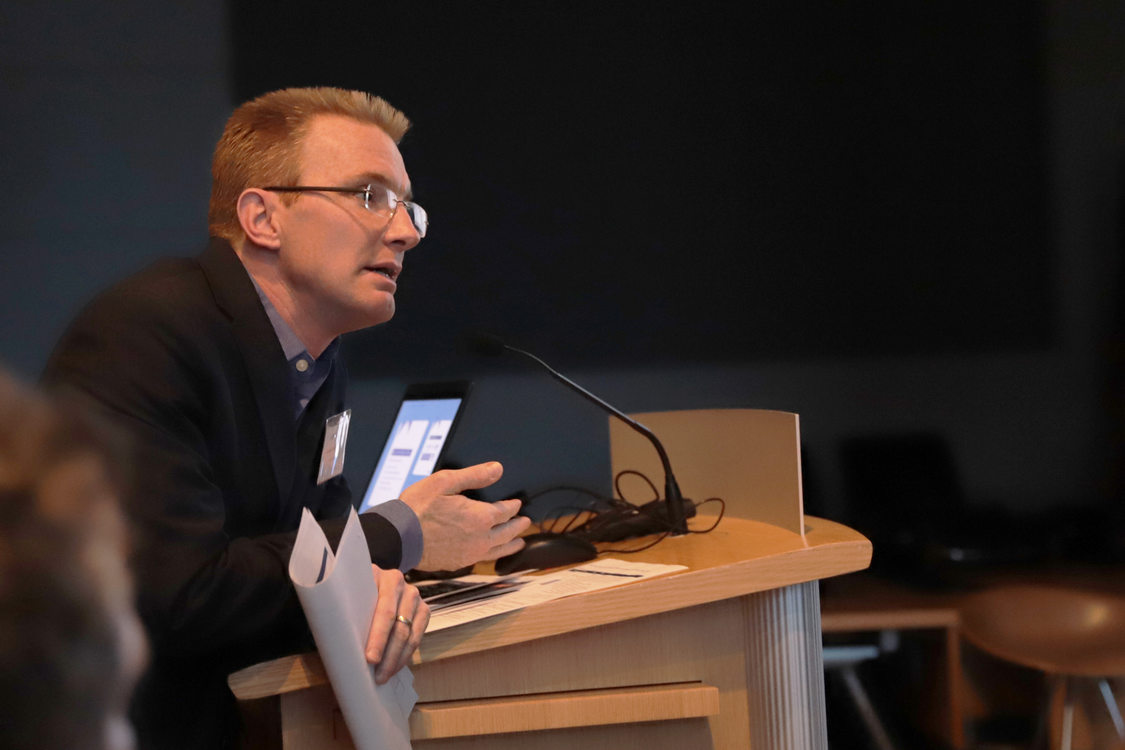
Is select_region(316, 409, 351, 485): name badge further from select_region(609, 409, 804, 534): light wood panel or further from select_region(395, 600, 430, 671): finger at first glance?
select_region(609, 409, 804, 534): light wood panel

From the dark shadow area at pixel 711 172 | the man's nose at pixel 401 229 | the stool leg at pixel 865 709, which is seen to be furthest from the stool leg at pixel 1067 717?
the man's nose at pixel 401 229

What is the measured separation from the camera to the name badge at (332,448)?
133cm

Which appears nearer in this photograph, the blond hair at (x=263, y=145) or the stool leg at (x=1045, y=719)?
the blond hair at (x=263, y=145)

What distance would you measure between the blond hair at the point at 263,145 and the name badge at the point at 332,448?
0.98 ft

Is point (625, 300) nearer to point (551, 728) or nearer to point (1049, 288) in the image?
point (1049, 288)

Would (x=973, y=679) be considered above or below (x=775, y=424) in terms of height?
below

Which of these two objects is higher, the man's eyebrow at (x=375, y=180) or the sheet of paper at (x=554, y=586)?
the man's eyebrow at (x=375, y=180)

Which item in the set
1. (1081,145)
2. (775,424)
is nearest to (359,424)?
(775,424)

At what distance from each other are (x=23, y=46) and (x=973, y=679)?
356 cm

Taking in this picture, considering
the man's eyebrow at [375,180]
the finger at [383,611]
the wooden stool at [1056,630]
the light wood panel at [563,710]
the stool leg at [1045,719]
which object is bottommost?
the stool leg at [1045,719]

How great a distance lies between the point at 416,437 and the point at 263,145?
0.70 m

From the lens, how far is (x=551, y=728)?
3.39 feet

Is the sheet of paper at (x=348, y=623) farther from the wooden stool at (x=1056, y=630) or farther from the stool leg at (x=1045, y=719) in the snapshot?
the stool leg at (x=1045, y=719)

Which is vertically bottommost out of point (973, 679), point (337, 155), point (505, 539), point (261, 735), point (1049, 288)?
point (973, 679)
